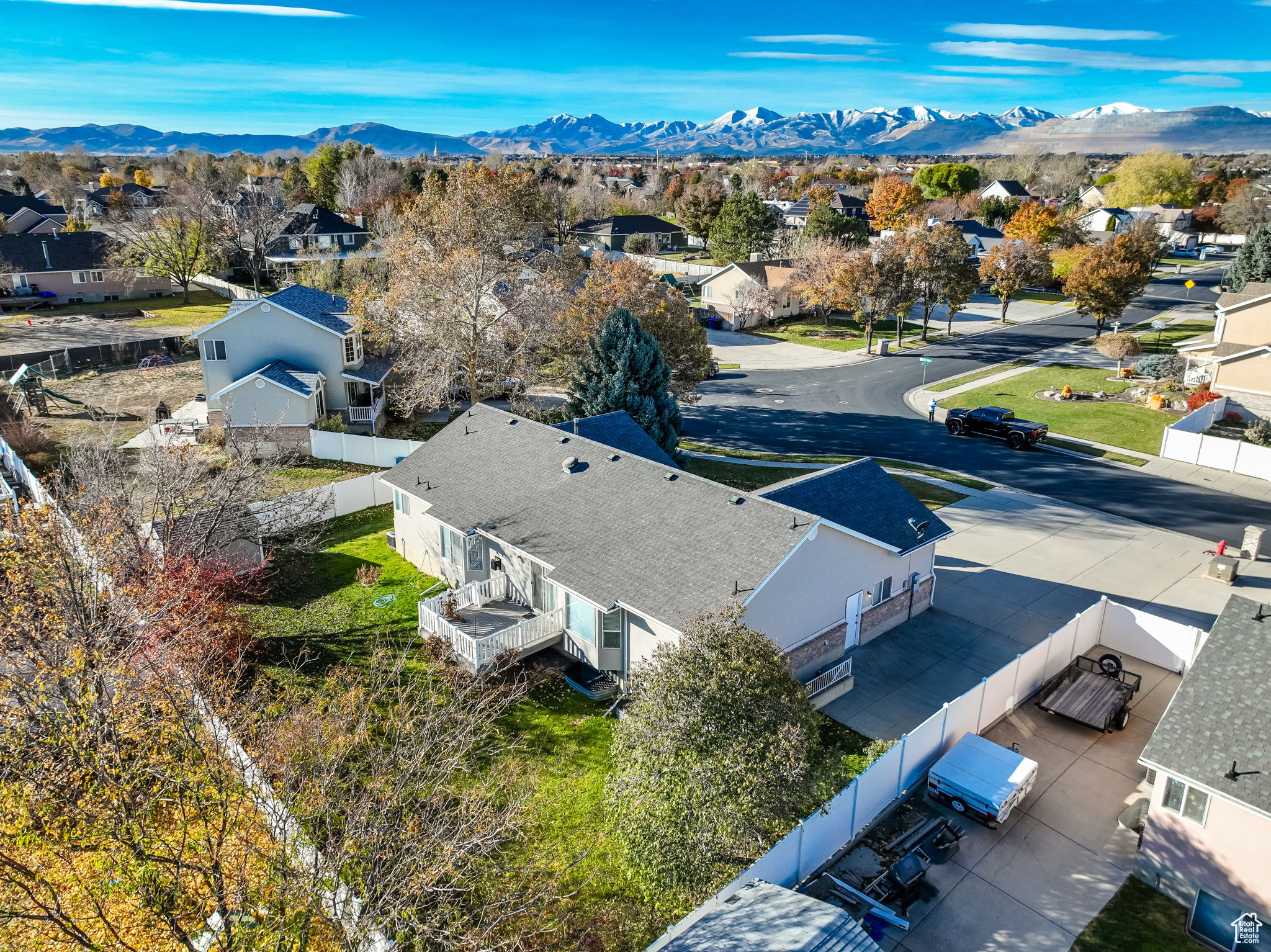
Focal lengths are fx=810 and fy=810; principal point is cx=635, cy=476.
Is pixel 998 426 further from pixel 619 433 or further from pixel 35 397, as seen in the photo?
pixel 35 397

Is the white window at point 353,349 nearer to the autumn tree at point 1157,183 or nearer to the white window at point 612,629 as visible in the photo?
the white window at point 612,629

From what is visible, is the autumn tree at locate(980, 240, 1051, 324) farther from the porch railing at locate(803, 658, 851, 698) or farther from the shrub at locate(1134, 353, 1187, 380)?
the porch railing at locate(803, 658, 851, 698)

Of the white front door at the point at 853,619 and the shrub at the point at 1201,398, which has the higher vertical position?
the shrub at the point at 1201,398

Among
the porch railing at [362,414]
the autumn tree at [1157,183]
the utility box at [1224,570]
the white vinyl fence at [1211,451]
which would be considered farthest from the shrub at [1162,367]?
the autumn tree at [1157,183]

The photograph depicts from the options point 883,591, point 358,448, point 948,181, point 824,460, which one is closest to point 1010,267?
point 824,460

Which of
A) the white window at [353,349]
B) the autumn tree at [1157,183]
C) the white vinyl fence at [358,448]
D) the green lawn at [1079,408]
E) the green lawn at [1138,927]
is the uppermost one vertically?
the autumn tree at [1157,183]

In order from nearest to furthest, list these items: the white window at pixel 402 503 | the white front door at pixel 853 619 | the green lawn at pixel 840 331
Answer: the white front door at pixel 853 619, the white window at pixel 402 503, the green lawn at pixel 840 331

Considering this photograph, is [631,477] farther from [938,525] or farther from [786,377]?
[786,377]
